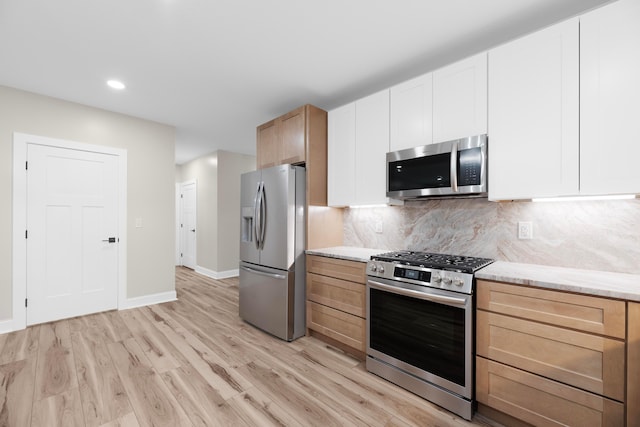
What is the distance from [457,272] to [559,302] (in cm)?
50

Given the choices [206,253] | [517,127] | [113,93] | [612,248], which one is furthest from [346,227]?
[206,253]

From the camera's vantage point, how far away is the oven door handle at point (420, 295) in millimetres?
1763

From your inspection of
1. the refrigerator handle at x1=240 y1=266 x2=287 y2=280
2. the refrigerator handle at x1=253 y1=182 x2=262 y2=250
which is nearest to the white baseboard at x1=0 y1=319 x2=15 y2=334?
the refrigerator handle at x1=240 y1=266 x2=287 y2=280

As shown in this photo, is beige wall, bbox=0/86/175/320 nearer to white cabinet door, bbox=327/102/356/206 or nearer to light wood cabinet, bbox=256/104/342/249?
light wood cabinet, bbox=256/104/342/249

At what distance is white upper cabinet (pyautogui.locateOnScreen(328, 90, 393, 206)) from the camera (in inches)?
103

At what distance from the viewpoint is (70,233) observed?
3365 mm

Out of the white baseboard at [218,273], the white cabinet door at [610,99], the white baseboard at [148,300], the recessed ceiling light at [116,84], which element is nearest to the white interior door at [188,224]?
the white baseboard at [218,273]

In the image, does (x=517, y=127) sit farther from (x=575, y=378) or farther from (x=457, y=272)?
(x=575, y=378)

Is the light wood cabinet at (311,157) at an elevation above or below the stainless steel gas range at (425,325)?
above

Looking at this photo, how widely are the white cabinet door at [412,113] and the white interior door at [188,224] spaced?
17.3 ft

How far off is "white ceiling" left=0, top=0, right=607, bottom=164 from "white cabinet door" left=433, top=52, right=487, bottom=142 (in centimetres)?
25

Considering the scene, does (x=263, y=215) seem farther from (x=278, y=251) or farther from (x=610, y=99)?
(x=610, y=99)

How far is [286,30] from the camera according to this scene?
2066 mm

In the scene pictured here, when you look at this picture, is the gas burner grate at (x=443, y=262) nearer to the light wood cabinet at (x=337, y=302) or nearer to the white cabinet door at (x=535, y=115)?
the light wood cabinet at (x=337, y=302)
